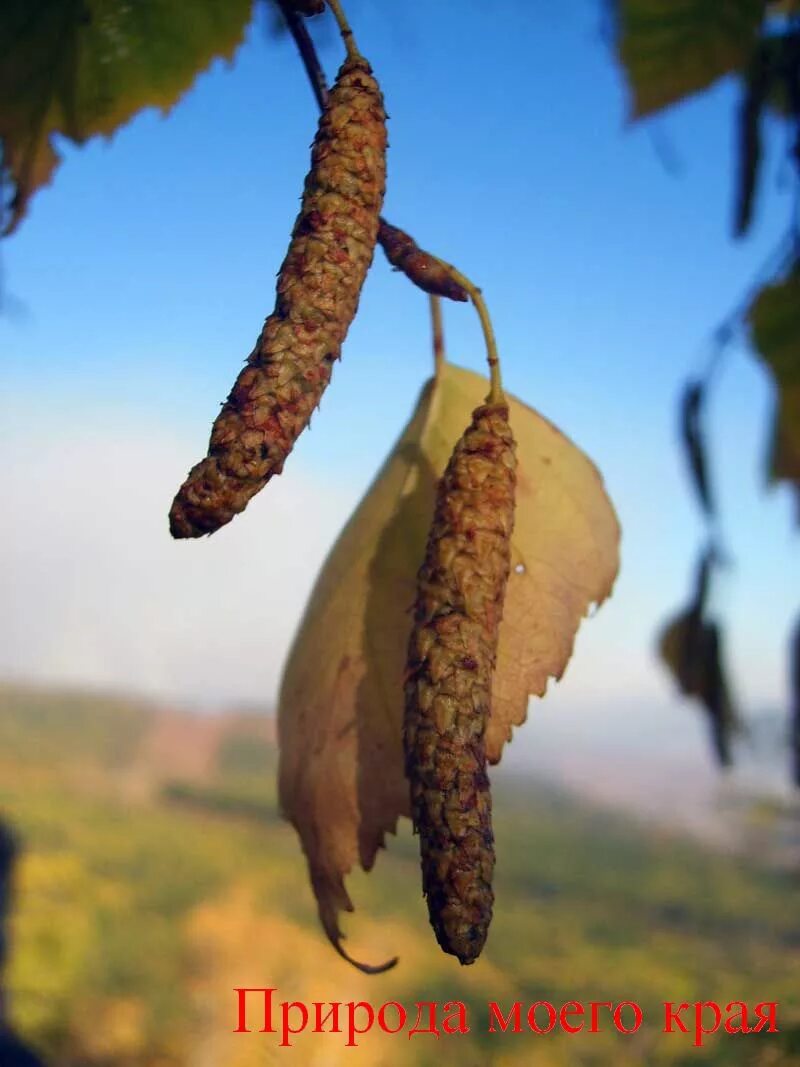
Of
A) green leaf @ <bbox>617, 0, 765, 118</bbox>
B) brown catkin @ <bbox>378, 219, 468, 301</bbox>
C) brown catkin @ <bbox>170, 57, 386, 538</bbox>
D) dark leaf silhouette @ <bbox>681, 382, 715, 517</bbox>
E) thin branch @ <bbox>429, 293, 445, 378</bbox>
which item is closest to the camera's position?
brown catkin @ <bbox>170, 57, 386, 538</bbox>

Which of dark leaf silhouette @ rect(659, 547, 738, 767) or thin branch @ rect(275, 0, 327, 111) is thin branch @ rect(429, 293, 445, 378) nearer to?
thin branch @ rect(275, 0, 327, 111)

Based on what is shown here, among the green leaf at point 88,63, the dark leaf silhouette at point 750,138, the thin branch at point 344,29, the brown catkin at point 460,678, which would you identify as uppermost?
the dark leaf silhouette at point 750,138

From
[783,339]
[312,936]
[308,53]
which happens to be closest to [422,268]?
[308,53]

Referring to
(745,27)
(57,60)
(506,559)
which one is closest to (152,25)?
(57,60)

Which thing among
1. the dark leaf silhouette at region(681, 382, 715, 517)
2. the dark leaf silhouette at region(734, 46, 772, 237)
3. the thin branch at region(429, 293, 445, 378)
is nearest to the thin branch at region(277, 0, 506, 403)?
the thin branch at region(429, 293, 445, 378)

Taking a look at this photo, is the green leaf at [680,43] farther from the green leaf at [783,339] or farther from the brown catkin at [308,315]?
the brown catkin at [308,315]

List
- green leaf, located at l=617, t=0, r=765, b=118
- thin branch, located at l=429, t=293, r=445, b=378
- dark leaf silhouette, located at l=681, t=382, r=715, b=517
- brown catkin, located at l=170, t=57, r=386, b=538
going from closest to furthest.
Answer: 1. brown catkin, located at l=170, t=57, r=386, b=538
2. thin branch, located at l=429, t=293, r=445, b=378
3. green leaf, located at l=617, t=0, r=765, b=118
4. dark leaf silhouette, located at l=681, t=382, r=715, b=517

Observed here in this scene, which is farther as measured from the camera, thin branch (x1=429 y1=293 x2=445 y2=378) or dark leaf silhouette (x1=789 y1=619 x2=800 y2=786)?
dark leaf silhouette (x1=789 y1=619 x2=800 y2=786)

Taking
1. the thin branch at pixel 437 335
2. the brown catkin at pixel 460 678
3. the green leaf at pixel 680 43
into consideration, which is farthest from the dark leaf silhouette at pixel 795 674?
the brown catkin at pixel 460 678
